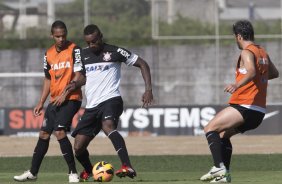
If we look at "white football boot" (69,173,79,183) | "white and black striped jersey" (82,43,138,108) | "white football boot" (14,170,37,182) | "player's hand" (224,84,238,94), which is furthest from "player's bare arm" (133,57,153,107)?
"white football boot" (14,170,37,182)

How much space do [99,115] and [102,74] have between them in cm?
55

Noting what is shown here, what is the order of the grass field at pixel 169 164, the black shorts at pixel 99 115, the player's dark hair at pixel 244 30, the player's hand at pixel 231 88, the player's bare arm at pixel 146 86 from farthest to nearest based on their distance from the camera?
the grass field at pixel 169 164 → the black shorts at pixel 99 115 → the player's bare arm at pixel 146 86 → the player's dark hair at pixel 244 30 → the player's hand at pixel 231 88

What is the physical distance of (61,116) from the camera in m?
13.8

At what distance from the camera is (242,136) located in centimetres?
3077

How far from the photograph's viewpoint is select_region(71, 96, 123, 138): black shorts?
13.4m

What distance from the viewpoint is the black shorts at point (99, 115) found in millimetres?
13398

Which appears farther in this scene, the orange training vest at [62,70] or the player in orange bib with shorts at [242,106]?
the orange training vest at [62,70]

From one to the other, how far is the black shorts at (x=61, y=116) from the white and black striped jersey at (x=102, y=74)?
0.38 metres

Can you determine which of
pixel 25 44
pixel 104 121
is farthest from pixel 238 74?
pixel 25 44

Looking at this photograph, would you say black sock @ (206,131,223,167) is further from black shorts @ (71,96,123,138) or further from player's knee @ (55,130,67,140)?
player's knee @ (55,130,67,140)

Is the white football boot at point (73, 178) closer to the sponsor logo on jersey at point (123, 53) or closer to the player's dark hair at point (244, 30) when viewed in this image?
the sponsor logo on jersey at point (123, 53)

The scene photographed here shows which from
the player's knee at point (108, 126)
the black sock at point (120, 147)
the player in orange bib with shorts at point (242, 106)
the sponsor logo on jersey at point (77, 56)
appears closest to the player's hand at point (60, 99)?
the sponsor logo on jersey at point (77, 56)

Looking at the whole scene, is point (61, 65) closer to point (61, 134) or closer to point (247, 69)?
point (61, 134)

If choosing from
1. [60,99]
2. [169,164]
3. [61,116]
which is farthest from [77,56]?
[169,164]
